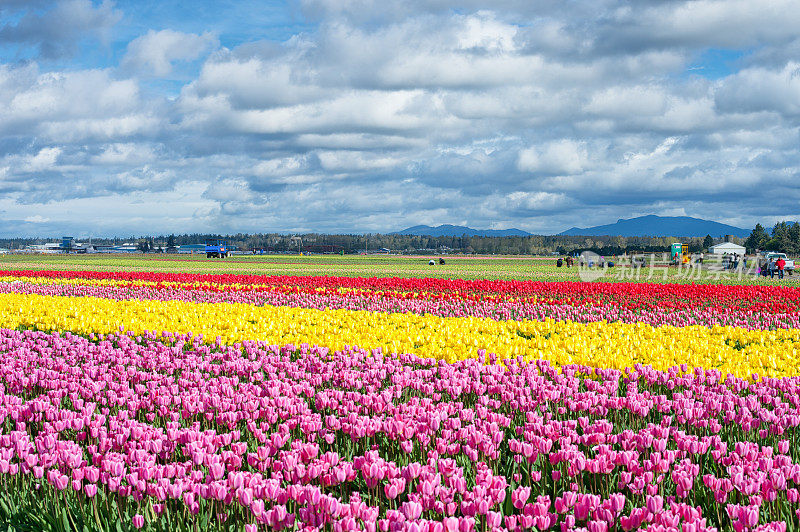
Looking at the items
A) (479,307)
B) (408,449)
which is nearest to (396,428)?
(408,449)

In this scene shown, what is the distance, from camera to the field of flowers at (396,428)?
13.8 feet

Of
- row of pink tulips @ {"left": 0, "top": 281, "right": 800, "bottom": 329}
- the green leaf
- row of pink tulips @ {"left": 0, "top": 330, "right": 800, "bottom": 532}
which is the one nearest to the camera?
row of pink tulips @ {"left": 0, "top": 330, "right": 800, "bottom": 532}

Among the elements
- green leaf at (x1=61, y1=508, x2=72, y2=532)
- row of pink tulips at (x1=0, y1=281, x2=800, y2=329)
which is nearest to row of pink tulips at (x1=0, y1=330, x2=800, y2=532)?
green leaf at (x1=61, y1=508, x2=72, y2=532)

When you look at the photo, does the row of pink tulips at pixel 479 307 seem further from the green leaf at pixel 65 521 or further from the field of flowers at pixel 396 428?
the green leaf at pixel 65 521

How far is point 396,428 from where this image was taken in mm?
5598

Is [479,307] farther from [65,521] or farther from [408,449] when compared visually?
[65,521]

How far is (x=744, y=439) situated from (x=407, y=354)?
466 cm

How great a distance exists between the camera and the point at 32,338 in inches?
505

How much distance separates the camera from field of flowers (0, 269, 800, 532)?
421cm

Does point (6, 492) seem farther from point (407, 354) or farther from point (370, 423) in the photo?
point (407, 354)

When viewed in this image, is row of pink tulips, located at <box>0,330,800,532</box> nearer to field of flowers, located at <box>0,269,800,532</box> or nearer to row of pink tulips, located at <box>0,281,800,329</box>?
field of flowers, located at <box>0,269,800,532</box>

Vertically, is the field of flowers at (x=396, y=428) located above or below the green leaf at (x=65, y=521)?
above

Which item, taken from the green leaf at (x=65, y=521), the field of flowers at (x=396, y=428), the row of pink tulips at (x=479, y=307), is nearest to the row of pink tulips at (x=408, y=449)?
the field of flowers at (x=396, y=428)

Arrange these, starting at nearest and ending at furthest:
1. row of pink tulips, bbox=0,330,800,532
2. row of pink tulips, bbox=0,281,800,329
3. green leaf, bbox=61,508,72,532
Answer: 1. row of pink tulips, bbox=0,330,800,532
2. green leaf, bbox=61,508,72,532
3. row of pink tulips, bbox=0,281,800,329
